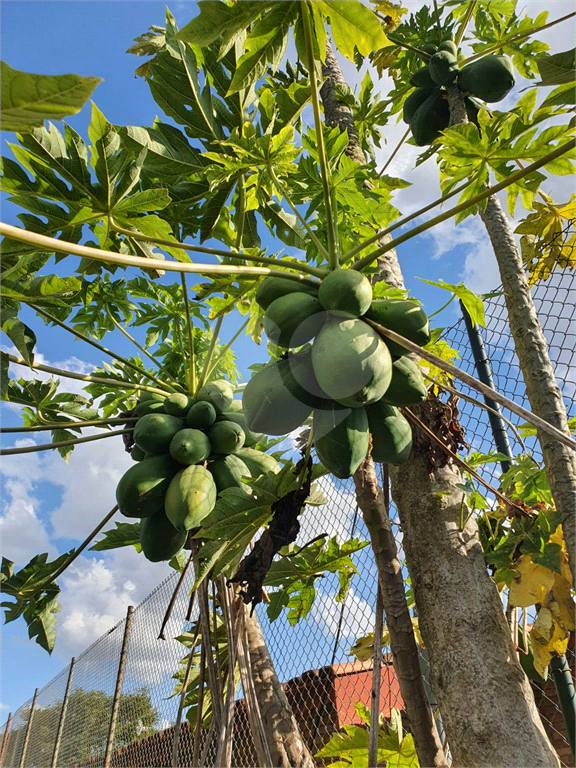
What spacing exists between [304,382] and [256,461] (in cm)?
60

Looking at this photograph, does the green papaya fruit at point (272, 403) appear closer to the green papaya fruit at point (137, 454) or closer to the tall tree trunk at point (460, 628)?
the tall tree trunk at point (460, 628)

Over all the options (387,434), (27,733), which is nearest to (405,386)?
(387,434)

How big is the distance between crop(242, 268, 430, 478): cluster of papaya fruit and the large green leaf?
1.68 feet

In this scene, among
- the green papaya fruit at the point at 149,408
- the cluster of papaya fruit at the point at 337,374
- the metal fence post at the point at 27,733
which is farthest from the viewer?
the metal fence post at the point at 27,733

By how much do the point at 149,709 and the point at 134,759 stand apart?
3.95 feet

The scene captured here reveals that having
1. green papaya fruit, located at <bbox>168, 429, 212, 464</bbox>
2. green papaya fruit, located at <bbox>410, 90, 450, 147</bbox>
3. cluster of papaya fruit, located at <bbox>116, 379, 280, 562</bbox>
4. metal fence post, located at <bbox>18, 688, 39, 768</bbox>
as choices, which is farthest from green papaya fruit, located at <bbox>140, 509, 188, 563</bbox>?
metal fence post, located at <bbox>18, 688, 39, 768</bbox>

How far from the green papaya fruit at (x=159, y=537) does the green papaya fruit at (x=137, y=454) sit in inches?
12.0

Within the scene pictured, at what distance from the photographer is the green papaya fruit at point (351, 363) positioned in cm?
95

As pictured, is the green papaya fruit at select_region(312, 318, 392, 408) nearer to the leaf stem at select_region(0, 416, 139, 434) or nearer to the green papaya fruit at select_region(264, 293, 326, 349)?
the green papaya fruit at select_region(264, 293, 326, 349)

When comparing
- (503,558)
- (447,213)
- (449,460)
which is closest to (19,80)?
(447,213)

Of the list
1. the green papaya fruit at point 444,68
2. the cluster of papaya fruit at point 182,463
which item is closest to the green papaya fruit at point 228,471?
the cluster of papaya fruit at point 182,463

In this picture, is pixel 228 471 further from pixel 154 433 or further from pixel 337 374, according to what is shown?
pixel 337 374

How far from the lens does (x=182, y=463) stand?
1482 millimetres

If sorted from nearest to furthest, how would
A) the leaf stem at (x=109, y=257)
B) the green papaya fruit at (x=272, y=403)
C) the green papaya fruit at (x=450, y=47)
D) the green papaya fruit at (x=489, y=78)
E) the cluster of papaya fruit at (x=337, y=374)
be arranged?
1. the leaf stem at (x=109, y=257)
2. the cluster of papaya fruit at (x=337, y=374)
3. the green papaya fruit at (x=272, y=403)
4. the green papaya fruit at (x=489, y=78)
5. the green papaya fruit at (x=450, y=47)
